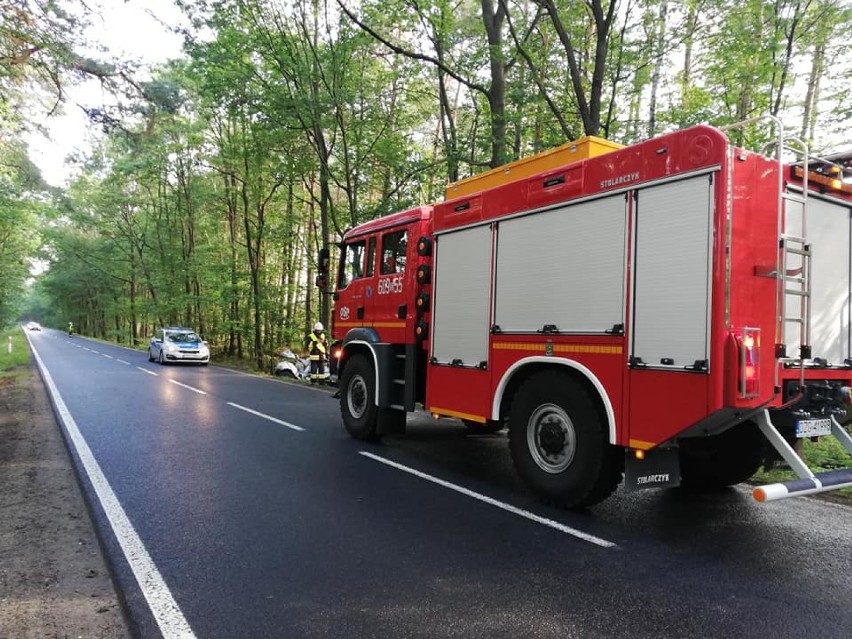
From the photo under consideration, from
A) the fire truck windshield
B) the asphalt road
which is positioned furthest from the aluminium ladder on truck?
the fire truck windshield

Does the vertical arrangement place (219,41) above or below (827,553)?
above

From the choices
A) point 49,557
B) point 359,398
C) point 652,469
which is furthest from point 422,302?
point 49,557

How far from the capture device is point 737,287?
153 inches

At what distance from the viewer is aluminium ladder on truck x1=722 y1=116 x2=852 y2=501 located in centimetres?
393

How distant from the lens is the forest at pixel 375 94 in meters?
11.1

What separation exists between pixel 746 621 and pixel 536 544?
4.69 ft

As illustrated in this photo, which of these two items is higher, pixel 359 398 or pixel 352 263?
pixel 352 263

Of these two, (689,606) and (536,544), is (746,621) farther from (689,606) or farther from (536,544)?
(536,544)

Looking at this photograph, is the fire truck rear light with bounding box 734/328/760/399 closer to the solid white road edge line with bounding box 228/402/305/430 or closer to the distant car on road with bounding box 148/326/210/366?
the solid white road edge line with bounding box 228/402/305/430

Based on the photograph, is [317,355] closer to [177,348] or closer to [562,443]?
[177,348]

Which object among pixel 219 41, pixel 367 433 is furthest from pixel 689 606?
pixel 219 41

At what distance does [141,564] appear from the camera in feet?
11.9

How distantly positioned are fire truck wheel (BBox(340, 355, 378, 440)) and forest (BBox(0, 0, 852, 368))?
6.48 m

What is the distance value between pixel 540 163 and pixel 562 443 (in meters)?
2.77
